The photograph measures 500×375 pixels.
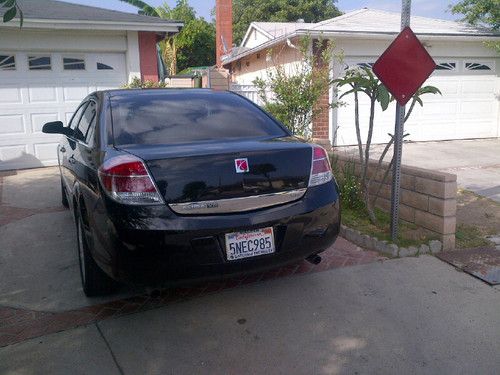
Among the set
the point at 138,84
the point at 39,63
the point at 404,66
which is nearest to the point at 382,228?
the point at 404,66

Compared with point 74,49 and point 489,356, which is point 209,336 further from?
point 74,49

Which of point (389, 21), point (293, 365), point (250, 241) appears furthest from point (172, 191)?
point (389, 21)

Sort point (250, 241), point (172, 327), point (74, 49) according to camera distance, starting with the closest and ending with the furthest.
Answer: point (250, 241) → point (172, 327) → point (74, 49)

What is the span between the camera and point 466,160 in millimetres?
9883

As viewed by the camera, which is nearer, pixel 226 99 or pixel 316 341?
pixel 316 341

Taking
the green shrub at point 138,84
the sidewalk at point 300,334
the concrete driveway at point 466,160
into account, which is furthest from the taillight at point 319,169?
the green shrub at point 138,84

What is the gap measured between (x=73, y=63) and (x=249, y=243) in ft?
28.3

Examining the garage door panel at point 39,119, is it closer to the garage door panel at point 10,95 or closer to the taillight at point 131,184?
the garage door panel at point 10,95

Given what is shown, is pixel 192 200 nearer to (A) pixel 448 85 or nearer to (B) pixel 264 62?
(A) pixel 448 85

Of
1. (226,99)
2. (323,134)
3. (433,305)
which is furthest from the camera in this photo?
(323,134)

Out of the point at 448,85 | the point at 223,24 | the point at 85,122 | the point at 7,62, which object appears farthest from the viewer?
the point at 223,24

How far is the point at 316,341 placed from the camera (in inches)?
119

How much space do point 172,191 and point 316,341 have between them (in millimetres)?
1349

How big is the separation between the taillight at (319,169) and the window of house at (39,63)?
8386 millimetres
